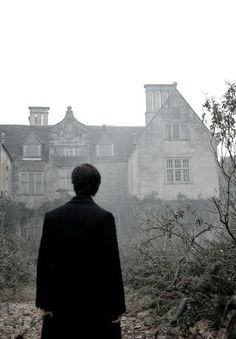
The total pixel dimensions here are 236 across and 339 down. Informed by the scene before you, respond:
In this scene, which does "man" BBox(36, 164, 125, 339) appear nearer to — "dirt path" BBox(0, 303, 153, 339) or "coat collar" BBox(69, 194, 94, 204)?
"coat collar" BBox(69, 194, 94, 204)

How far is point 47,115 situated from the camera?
2872 centimetres

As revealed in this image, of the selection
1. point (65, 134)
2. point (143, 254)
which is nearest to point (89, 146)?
point (65, 134)

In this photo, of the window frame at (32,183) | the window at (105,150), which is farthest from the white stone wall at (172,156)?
the window frame at (32,183)

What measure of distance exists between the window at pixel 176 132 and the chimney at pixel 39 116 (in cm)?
965

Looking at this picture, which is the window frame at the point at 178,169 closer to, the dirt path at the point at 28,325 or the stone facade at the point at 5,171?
the stone facade at the point at 5,171

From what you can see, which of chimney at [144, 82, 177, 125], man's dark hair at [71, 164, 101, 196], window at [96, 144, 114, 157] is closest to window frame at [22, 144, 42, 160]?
window at [96, 144, 114, 157]

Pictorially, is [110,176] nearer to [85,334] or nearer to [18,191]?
[18,191]

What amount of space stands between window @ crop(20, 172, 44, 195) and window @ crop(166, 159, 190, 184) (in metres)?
7.72

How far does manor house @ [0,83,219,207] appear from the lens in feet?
76.2

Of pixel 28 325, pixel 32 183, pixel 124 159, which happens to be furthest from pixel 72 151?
pixel 28 325

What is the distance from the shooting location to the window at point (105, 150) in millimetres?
25042

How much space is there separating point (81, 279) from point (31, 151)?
22.5 m

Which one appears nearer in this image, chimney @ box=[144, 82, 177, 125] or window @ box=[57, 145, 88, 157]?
window @ box=[57, 145, 88, 157]

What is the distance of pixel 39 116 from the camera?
28828 millimetres
